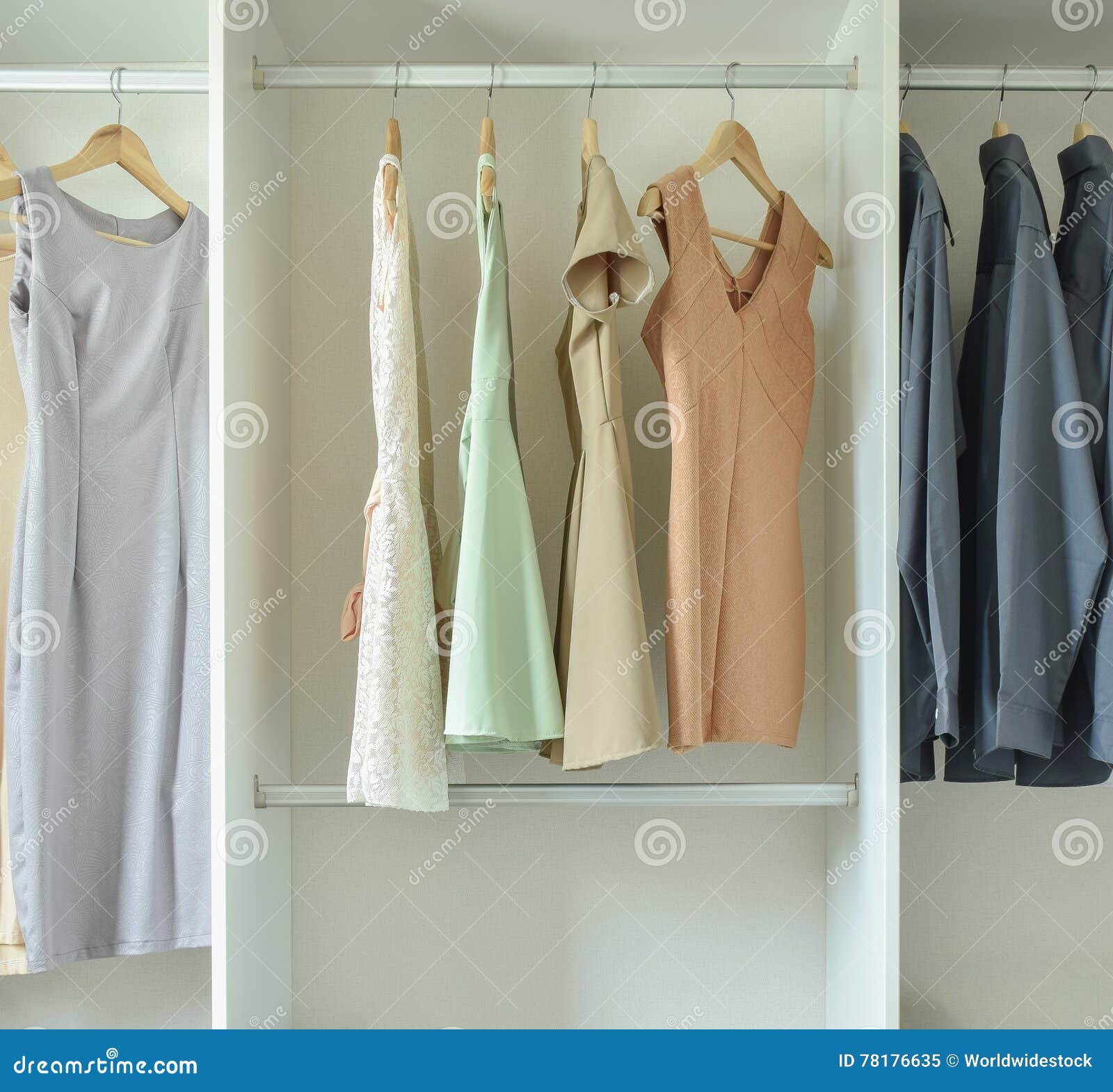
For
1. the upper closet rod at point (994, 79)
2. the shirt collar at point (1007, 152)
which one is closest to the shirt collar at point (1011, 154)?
the shirt collar at point (1007, 152)

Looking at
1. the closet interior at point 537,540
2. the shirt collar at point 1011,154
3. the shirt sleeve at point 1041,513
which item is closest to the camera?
the shirt sleeve at point 1041,513

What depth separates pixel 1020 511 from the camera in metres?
1.29

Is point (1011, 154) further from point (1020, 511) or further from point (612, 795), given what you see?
point (612, 795)

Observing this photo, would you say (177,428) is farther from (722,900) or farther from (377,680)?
(722,900)

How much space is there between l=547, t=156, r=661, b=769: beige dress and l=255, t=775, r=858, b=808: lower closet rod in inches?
4.2

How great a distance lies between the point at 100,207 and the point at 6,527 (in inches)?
23.0

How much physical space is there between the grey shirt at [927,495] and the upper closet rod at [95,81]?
42.0 inches

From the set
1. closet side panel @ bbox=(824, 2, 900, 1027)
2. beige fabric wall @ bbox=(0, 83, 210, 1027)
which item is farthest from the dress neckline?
closet side panel @ bbox=(824, 2, 900, 1027)

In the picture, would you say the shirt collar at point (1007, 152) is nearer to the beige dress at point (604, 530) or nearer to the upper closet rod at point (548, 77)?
the upper closet rod at point (548, 77)

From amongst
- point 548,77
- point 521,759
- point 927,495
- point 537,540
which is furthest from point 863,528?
point 548,77

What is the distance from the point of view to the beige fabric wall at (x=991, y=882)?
5.44 ft

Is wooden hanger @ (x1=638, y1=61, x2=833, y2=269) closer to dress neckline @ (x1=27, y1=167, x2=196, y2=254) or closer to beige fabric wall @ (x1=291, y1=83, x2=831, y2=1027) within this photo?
beige fabric wall @ (x1=291, y1=83, x2=831, y2=1027)

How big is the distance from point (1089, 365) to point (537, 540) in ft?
2.78

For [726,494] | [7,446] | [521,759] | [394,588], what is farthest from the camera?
[521,759]
